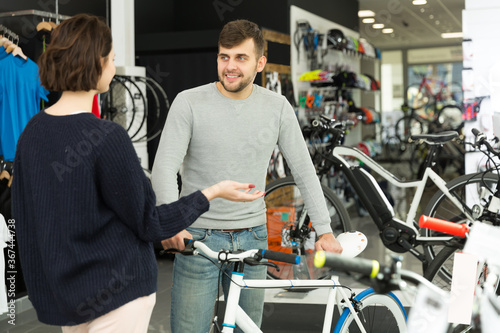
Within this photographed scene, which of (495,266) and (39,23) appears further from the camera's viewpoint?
(39,23)

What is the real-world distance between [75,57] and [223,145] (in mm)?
904

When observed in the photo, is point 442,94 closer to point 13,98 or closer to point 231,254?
point 13,98

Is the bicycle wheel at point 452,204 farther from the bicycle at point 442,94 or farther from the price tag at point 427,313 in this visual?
the bicycle at point 442,94

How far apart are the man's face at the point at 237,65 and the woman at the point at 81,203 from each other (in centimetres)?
79

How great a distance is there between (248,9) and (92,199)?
685 cm

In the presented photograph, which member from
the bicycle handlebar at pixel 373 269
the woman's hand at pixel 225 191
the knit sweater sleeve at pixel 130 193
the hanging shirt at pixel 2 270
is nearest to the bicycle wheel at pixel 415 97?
the hanging shirt at pixel 2 270

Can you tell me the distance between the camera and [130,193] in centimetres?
162

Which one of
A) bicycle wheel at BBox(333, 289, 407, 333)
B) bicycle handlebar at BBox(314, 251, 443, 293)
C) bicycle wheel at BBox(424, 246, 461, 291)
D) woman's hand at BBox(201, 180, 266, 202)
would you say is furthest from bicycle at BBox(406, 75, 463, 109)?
bicycle handlebar at BBox(314, 251, 443, 293)

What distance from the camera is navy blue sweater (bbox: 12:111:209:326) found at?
1583 mm

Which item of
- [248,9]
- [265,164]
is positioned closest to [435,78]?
[248,9]

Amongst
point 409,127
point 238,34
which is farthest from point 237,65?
point 409,127

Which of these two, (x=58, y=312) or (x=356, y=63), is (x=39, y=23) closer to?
(x=58, y=312)

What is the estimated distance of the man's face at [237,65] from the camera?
2424mm

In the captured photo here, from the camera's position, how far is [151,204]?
168cm
